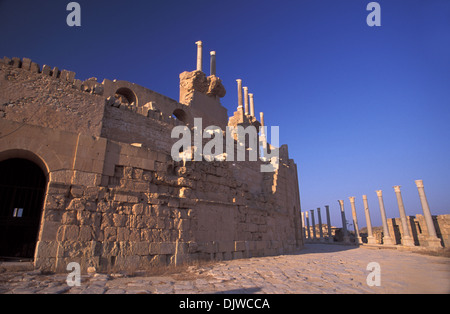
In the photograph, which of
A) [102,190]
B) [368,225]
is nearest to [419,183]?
[368,225]

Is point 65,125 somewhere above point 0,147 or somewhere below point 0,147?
above

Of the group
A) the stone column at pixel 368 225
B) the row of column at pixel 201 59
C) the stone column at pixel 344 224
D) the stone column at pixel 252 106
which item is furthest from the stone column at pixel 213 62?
the stone column at pixel 344 224

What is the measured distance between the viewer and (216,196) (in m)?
9.46

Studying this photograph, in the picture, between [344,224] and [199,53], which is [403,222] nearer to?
[344,224]

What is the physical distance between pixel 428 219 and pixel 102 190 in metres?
23.6

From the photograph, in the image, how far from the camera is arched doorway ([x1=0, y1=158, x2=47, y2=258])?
6.86 metres

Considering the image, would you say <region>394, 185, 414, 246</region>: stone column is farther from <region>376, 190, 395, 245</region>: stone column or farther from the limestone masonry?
the limestone masonry

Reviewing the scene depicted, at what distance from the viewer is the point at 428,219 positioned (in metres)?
19.9

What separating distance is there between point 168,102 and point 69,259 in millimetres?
13046

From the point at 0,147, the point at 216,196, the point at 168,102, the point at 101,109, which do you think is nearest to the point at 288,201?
the point at 216,196

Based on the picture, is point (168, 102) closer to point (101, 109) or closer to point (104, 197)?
point (101, 109)

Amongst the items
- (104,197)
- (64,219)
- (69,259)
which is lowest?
(69,259)
